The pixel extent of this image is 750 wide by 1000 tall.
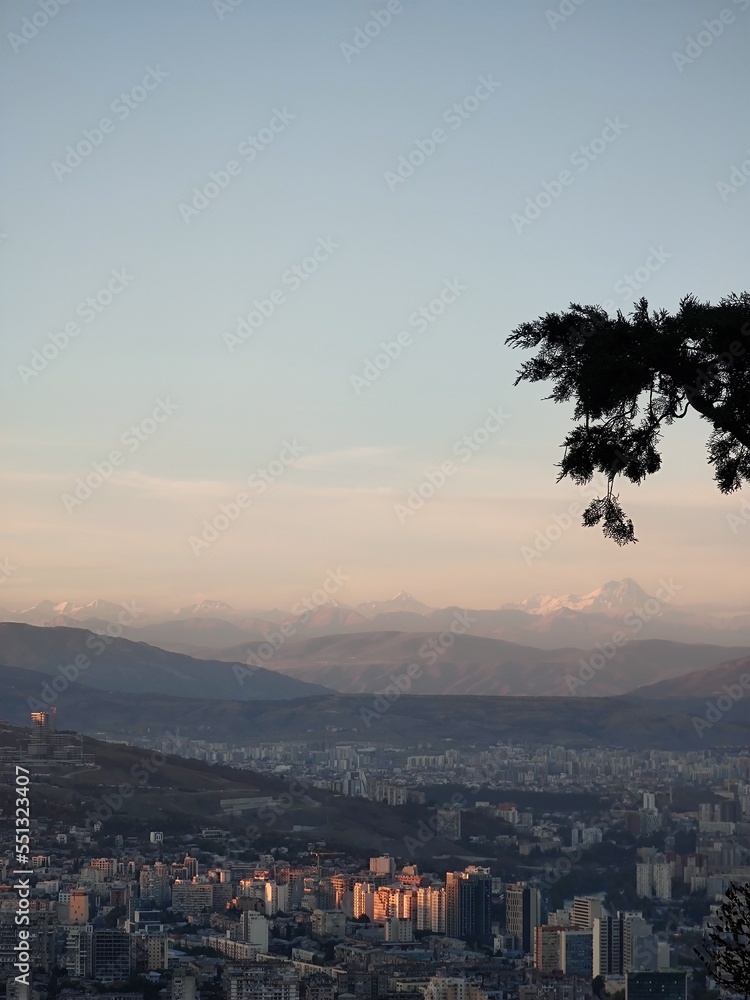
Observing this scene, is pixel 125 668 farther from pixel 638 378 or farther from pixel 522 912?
pixel 638 378

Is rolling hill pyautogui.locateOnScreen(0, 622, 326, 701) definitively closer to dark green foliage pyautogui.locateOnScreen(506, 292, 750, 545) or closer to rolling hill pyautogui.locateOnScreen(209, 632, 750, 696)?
rolling hill pyautogui.locateOnScreen(209, 632, 750, 696)

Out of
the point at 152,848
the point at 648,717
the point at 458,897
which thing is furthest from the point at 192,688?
the point at 458,897

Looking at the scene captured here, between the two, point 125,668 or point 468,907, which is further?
point 125,668

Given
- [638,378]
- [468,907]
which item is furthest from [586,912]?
[638,378]

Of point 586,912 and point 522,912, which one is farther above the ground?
point 586,912

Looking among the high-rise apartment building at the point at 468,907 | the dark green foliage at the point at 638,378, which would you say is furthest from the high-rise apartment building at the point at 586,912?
the dark green foliage at the point at 638,378

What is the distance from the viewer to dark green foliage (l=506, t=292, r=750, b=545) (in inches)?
193

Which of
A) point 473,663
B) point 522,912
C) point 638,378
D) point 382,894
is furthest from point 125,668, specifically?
point 638,378

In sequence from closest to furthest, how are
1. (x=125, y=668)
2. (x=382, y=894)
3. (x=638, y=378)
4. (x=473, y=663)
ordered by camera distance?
1. (x=638, y=378)
2. (x=382, y=894)
3. (x=125, y=668)
4. (x=473, y=663)

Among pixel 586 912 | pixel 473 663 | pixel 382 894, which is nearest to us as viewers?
pixel 586 912

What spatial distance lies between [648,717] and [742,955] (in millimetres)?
70642

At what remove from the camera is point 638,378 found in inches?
197

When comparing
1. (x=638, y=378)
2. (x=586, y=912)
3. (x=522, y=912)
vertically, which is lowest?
(x=522, y=912)

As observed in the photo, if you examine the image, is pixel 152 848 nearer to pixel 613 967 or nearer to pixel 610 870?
pixel 610 870
